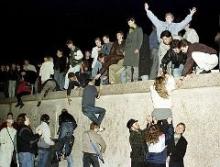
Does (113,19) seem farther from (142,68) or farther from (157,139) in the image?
(157,139)

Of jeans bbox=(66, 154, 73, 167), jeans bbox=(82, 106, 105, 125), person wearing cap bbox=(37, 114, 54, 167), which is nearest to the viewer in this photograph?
jeans bbox=(82, 106, 105, 125)

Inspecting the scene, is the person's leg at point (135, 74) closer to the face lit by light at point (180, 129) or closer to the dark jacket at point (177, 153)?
the face lit by light at point (180, 129)

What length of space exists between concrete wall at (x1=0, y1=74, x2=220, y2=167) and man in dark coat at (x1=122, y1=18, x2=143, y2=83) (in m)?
0.56

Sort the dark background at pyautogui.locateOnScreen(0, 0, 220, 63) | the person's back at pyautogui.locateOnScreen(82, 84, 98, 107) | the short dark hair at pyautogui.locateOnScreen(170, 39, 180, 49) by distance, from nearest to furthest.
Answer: the short dark hair at pyautogui.locateOnScreen(170, 39, 180, 49)
the person's back at pyautogui.locateOnScreen(82, 84, 98, 107)
the dark background at pyautogui.locateOnScreen(0, 0, 220, 63)

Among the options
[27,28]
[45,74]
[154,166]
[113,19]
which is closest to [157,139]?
[154,166]

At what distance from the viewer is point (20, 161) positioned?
416 inches

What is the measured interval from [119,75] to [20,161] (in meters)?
3.40

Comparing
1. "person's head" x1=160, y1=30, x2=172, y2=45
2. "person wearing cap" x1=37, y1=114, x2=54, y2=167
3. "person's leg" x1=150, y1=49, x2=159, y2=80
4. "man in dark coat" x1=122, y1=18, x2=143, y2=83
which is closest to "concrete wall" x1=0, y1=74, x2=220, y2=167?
"person's leg" x1=150, y1=49, x2=159, y2=80

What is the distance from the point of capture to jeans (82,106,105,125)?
11.3 meters

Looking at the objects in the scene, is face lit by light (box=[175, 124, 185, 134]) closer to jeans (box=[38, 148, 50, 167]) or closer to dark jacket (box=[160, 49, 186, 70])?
dark jacket (box=[160, 49, 186, 70])

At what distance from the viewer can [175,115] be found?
30.1ft

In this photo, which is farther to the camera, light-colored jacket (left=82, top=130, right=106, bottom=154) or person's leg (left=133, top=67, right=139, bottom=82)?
person's leg (left=133, top=67, right=139, bottom=82)

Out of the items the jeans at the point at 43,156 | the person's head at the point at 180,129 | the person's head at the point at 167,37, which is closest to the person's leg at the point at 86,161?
the jeans at the point at 43,156

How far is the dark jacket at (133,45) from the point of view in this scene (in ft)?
35.2
